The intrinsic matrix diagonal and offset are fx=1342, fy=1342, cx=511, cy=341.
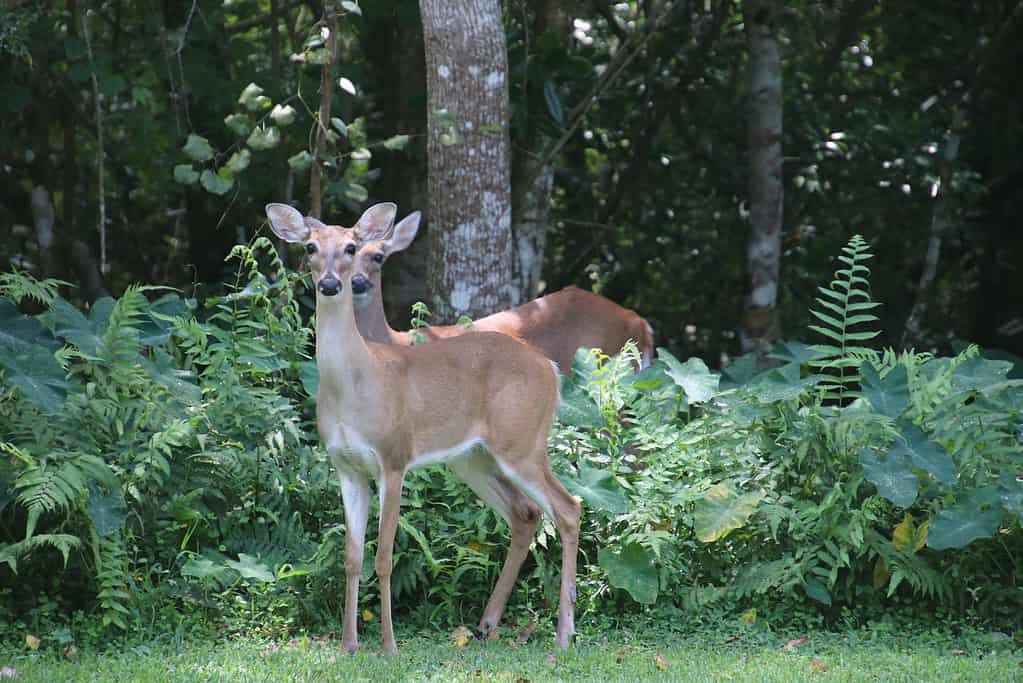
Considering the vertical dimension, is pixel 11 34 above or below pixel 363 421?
above

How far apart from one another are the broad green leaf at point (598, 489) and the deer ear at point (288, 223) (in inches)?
68.0

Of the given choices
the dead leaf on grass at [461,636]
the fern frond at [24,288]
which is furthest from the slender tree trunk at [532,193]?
the dead leaf on grass at [461,636]

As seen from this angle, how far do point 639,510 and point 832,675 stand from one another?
147 centimetres

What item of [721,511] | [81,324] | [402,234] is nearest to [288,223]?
[402,234]

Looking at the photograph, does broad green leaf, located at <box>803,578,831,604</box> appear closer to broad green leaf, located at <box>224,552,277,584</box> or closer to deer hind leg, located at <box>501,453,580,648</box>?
deer hind leg, located at <box>501,453,580,648</box>

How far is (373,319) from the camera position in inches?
325

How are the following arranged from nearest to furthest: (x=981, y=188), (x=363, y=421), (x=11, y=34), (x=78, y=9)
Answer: (x=363, y=421) < (x=11, y=34) < (x=78, y=9) < (x=981, y=188)

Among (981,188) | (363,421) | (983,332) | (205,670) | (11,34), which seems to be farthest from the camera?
(983,332)

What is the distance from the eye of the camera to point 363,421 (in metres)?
5.69

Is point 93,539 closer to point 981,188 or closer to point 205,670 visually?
point 205,670

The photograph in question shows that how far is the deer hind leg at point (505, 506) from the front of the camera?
6242 mm

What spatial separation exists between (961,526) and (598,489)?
165 centimetres

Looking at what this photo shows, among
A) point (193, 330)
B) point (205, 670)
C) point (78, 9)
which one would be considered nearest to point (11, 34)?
point (78, 9)

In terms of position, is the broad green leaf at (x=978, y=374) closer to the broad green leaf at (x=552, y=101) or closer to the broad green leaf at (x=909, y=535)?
the broad green leaf at (x=909, y=535)
